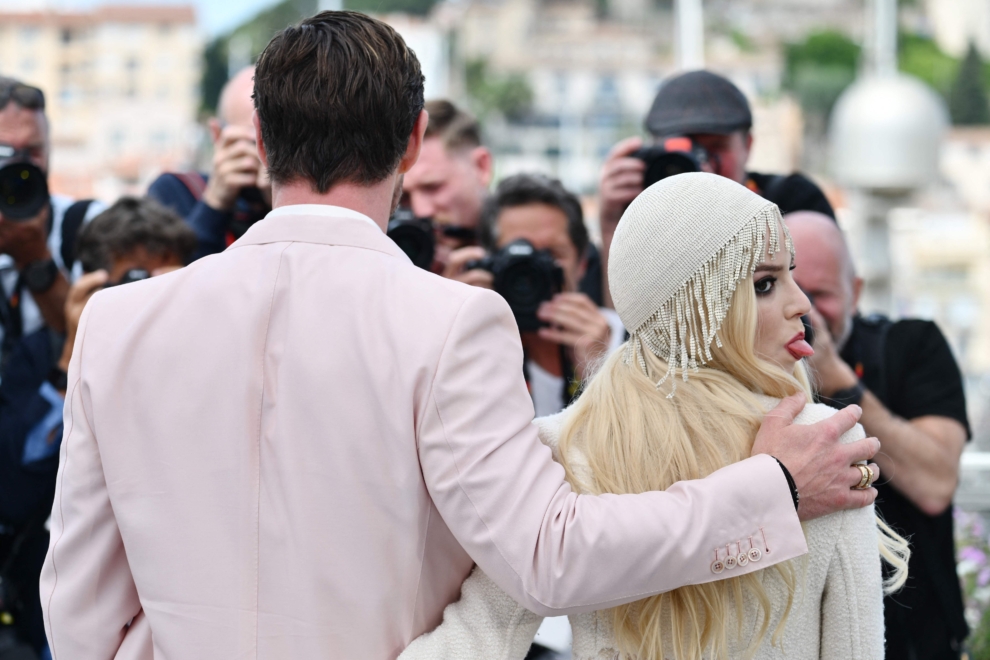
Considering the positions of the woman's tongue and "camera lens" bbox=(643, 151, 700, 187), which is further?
"camera lens" bbox=(643, 151, 700, 187)

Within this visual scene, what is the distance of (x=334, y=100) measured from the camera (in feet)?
4.96

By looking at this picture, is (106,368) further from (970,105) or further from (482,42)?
(482,42)

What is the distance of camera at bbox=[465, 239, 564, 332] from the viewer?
268cm

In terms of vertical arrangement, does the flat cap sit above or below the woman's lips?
above

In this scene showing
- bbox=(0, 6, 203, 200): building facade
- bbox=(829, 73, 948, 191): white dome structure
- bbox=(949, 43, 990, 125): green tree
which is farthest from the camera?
bbox=(949, 43, 990, 125): green tree

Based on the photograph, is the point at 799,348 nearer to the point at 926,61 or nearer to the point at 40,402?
the point at 40,402

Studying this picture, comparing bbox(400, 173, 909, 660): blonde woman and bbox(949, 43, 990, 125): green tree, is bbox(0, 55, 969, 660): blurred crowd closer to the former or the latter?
bbox(400, 173, 909, 660): blonde woman

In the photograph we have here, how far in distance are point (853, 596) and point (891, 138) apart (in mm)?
11761

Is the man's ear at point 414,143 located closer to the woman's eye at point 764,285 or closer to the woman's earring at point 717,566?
the woman's eye at point 764,285

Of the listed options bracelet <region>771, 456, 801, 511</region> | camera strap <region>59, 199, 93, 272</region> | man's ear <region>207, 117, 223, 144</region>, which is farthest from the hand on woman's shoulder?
camera strap <region>59, 199, 93, 272</region>

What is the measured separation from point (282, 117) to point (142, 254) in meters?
1.36

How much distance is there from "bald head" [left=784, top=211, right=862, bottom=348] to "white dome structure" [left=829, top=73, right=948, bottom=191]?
9.88 m

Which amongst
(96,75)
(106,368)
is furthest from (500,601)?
(96,75)

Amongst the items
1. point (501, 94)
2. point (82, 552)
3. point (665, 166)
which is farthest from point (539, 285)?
point (501, 94)
